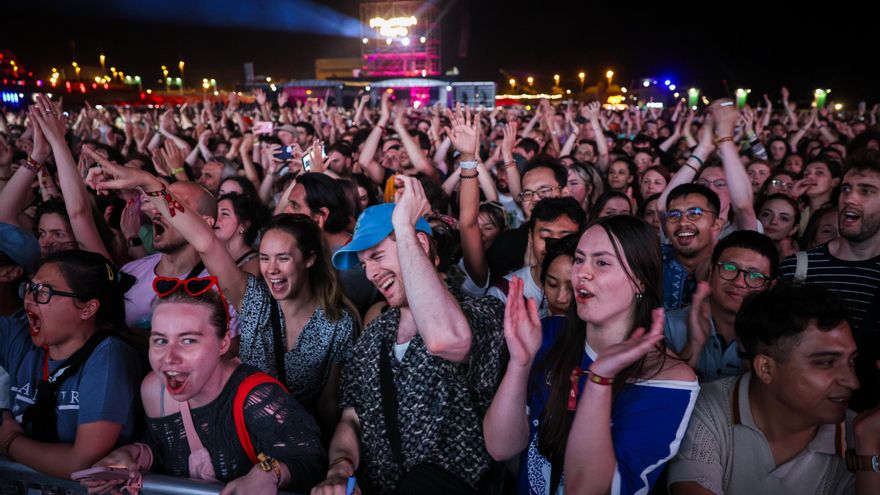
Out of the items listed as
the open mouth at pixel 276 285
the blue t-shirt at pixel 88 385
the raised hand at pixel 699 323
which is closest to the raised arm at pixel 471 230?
the open mouth at pixel 276 285

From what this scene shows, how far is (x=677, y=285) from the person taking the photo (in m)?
3.88

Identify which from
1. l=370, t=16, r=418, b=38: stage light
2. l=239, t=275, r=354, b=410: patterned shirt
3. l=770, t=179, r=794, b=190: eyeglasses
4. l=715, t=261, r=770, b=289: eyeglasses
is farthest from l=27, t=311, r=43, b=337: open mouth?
l=370, t=16, r=418, b=38: stage light

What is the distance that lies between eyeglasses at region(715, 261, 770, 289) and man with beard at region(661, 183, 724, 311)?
2.30 ft

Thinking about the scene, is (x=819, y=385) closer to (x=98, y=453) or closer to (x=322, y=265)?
(x=322, y=265)

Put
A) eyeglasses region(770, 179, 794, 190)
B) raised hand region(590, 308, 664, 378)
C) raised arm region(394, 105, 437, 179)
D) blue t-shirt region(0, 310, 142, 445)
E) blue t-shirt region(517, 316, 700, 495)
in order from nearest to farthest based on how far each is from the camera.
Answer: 1. raised hand region(590, 308, 664, 378)
2. blue t-shirt region(517, 316, 700, 495)
3. blue t-shirt region(0, 310, 142, 445)
4. eyeglasses region(770, 179, 794, 190)
5. raised arm region(394, 105, 437, 179)

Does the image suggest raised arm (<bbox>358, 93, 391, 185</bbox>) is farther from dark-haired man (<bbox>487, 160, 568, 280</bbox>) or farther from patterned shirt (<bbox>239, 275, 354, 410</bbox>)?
patterned shirt (<bbox>239, 275, 354, 410</bbox>)

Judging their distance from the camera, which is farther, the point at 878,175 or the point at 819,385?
the point at 878,175

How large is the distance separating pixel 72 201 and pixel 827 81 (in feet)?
125

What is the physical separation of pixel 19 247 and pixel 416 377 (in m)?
2.70

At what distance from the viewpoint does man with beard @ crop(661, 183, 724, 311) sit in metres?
3.87

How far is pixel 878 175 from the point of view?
3553mm

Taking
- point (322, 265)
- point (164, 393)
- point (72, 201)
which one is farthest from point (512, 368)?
point (72, 201)

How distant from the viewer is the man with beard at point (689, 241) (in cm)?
387

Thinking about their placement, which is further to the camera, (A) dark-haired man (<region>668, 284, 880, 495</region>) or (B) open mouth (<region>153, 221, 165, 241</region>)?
(B) open mouth (<region>153, 221, 165, 241</region>)
